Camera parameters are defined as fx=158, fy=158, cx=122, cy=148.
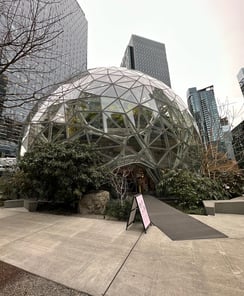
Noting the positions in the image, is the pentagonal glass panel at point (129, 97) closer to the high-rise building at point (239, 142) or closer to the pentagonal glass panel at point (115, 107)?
the pentagonal glass panel at point (115, 107)

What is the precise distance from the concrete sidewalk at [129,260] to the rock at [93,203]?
2.53 metres

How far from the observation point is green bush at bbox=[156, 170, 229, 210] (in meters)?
8.65

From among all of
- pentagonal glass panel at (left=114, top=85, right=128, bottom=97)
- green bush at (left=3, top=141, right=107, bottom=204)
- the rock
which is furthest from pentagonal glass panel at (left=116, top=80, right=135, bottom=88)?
the rock

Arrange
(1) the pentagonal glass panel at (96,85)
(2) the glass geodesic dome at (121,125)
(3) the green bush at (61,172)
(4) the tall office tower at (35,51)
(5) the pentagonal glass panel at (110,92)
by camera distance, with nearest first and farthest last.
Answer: (4) the tall office tower at (35,51) < (3) the green bush at (61,172) < (2) the glass geodesic dome at (121,125) < (5) the pentagonal glass panel at (110,92) < (1) the pentagonal glass panel at (96,85)

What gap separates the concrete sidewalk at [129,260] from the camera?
8.39 ft

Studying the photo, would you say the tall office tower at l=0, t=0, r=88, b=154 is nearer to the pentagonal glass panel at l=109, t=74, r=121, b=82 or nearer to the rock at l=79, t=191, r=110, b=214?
the rock at l=79, t=191, r=110, b=214

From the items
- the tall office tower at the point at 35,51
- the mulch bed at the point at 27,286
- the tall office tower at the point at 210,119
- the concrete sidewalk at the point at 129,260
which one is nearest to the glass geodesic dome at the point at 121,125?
the tall office tower at the point at 210,119

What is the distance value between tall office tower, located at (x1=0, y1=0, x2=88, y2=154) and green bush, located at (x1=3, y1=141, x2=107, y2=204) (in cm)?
271

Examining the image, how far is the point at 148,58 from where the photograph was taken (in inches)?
2331

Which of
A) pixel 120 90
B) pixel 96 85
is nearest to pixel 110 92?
pixel 120 90

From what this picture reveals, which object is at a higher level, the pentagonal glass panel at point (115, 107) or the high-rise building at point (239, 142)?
the pentagonal glass panel at point (115, 107)

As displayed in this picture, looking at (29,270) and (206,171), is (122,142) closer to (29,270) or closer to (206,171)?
(206,171)

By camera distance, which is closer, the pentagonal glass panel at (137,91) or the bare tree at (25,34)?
the bare tree at (25,34)

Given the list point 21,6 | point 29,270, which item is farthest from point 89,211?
point 21,6
